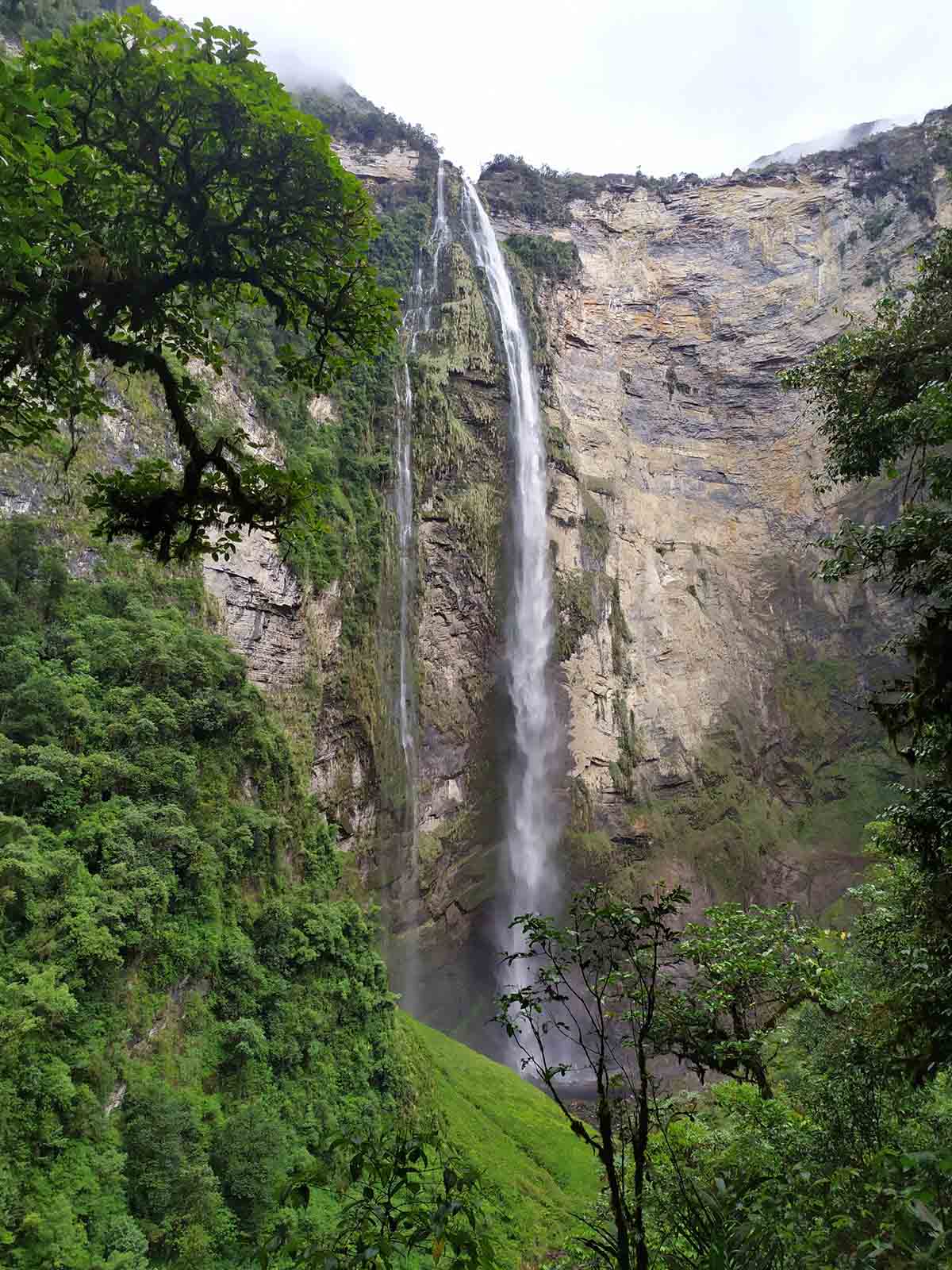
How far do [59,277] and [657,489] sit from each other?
2970 cm

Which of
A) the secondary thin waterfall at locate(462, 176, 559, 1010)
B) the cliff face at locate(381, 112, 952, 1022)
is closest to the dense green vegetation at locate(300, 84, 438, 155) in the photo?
the cliff face at locate(381, 112, 952, 1022)

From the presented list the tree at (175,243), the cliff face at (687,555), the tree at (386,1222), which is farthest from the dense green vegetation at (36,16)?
the tree at (386,1222)

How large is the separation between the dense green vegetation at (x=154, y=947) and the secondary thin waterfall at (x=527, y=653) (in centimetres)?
947

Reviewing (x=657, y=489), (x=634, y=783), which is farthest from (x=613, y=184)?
(x=634, y=783)

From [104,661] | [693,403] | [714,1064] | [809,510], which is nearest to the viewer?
[714,1064]

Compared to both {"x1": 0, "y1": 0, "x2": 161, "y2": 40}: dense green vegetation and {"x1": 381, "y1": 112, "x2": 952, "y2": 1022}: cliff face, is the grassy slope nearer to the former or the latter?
{"x1": 381, "y1": 112, "x2": 952, "y2": 1022}: cliff face

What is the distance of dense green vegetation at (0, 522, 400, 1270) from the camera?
26.6 ft

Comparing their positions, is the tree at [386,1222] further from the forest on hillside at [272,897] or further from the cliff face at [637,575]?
the cliff face at [637,575]

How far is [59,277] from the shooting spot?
Answer: 3484 mm

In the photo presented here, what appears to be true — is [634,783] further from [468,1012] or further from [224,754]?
[224,754]

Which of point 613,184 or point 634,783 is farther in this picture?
point 613,184

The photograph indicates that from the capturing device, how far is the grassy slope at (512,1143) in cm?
1198

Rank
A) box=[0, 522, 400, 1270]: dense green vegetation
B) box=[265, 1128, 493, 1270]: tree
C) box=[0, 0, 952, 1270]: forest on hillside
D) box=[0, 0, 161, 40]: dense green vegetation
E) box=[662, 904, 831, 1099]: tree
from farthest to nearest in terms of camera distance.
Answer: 1. box=[0, 0, 161, 40]: dense green vegetation
2. box=[0, 522, 400, 1270]: dense green vegetation
3. box=[662, 904, 831, 1099]: tree
4. box=[0, 0, 952, 1270]: forest on hillside
5. box=[265, 1128, 493, 1270]: tree

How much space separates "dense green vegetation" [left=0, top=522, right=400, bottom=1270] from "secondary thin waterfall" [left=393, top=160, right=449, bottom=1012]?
20.7ft
